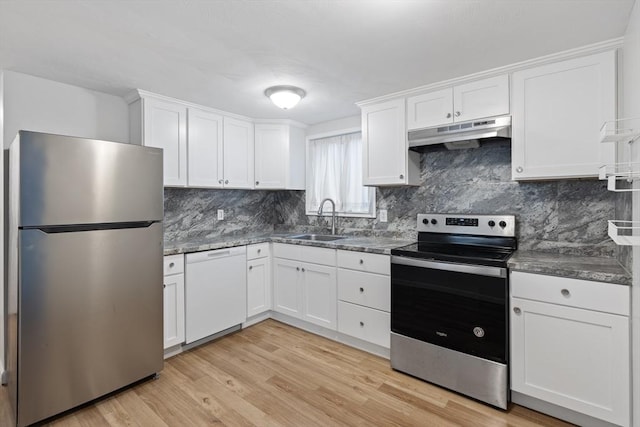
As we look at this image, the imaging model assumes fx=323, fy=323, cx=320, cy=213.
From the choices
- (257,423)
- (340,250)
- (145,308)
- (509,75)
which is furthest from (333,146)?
(257,423)

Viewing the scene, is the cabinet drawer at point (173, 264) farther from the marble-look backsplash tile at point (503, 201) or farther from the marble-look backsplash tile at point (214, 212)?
the marble-look backsplash tile at point (503, 201)

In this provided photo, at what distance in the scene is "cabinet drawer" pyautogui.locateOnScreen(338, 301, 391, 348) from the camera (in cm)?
259

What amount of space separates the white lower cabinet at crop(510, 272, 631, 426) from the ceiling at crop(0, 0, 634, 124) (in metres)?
1.39

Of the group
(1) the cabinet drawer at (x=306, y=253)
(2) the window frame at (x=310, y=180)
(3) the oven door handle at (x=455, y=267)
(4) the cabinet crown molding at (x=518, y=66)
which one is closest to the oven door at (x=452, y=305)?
(3) the oven door handle at (x=455, y=267)

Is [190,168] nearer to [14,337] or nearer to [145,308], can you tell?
[145,308]

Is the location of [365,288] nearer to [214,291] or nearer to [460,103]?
[214,291]

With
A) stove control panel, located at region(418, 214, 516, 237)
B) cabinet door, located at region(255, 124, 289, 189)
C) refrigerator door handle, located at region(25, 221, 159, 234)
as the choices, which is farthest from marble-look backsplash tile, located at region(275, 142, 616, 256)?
refrigerator door handle, located at region(25, 221, 159, 234)

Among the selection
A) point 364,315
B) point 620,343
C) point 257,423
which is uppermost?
point 620,343

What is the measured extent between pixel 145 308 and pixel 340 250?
156 cm

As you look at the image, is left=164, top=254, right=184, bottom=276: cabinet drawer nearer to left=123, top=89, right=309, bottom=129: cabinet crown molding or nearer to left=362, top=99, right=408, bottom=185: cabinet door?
left=123, top=89, right=309, bottom=129: cabinet crown molding

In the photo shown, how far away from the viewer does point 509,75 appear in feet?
7.29

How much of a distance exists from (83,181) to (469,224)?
8.86 feet

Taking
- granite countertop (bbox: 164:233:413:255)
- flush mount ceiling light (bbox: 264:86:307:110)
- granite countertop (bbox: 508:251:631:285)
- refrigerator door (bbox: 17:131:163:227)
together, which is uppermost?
flush mount ceiling light (bbox: 264:86:307:110)

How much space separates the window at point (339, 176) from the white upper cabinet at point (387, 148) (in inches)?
18.8
